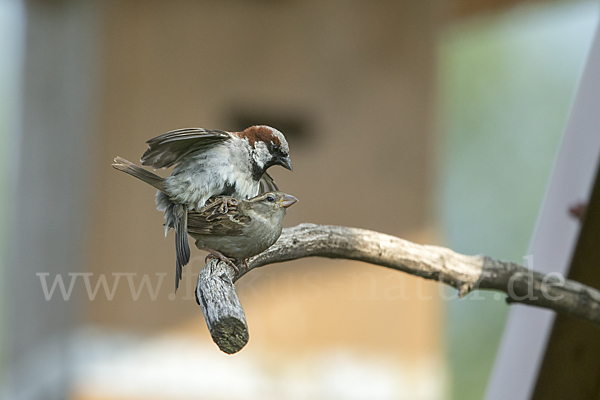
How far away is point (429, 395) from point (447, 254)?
2.42 m

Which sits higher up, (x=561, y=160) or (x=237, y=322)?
(x=561, y=160)

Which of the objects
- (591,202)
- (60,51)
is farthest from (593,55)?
(60,51)

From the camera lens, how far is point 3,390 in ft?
9.89

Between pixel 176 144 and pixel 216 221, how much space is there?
6.6 inches

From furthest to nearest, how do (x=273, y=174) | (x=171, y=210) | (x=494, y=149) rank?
(x=494, y=149) < (x=273, y=174) < (x=171, y=210)

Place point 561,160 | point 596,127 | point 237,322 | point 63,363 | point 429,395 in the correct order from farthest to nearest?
1. point 429,395
2. point 63,363
3. point 561,160
4. point 596,127
5. point 237,322

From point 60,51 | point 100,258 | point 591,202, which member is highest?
point 60,51

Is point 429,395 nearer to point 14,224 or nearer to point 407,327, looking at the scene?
point 407,327

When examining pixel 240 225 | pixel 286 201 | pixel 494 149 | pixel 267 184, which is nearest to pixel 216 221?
pixel 240 225

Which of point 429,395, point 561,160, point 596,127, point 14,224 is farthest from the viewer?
point 429,395

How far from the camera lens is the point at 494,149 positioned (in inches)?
370

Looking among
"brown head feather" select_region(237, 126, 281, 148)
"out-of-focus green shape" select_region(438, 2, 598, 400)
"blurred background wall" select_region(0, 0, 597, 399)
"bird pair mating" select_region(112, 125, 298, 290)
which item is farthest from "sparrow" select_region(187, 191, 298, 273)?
"out-of-focus green shape" select_region(438, 2, 598, 400)

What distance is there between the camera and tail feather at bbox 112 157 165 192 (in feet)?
3.30

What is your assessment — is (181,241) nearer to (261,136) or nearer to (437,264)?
(261,136)
